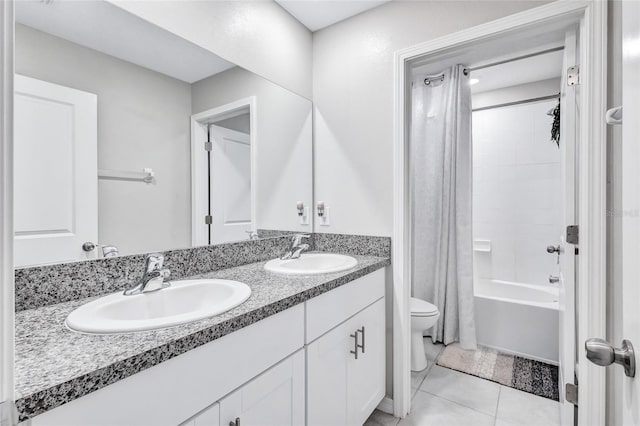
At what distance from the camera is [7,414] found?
0.36 meters

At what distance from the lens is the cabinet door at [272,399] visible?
0.87m

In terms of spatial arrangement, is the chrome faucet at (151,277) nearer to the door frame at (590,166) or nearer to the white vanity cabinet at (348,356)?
the white vanity cabinet at (348,356)

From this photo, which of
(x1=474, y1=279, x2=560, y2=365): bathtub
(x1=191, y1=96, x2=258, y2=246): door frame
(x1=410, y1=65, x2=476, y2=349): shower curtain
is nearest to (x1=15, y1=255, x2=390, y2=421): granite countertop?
(x1=191, y1=96, x2=258, y2=246): door frame

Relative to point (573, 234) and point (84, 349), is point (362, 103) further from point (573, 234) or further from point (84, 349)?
point (84, 349)

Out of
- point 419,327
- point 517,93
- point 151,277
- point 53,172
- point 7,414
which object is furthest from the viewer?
point 517,93

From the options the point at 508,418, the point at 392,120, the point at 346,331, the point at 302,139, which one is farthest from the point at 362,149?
the point at 508,418

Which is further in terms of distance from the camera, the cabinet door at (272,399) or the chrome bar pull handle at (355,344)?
the chrome bar pull handle at (355,344)

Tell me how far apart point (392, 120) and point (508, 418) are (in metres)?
1.75

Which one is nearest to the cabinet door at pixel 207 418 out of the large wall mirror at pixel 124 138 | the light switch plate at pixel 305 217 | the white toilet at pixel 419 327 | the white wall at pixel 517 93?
the large wall mirror at pixel 124 138

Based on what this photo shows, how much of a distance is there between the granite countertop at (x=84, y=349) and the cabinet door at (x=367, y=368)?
0.61 metres

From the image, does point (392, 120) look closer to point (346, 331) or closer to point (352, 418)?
point (346, 331)

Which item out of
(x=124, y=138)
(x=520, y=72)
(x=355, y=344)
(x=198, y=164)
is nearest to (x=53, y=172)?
(x=124, y=138)

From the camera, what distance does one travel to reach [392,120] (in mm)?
1751

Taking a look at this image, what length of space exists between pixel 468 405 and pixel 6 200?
2.21 metres
